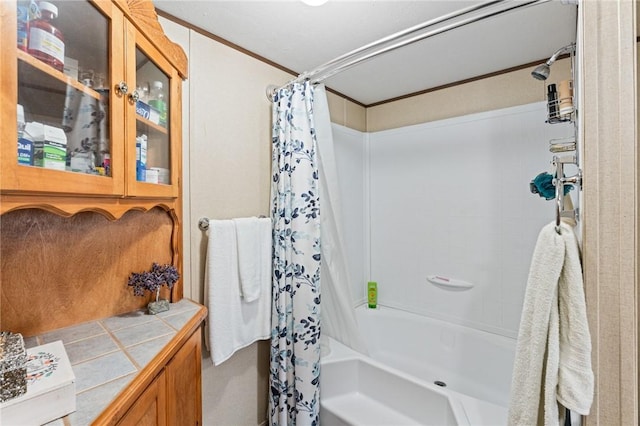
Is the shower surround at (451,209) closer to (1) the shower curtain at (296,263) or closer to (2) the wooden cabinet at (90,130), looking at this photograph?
(1) the shower curtain at (296,263)

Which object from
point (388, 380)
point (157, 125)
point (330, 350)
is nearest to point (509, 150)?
point (388, 380)

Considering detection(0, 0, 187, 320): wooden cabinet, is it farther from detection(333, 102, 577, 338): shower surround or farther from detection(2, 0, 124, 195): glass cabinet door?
detection(333, 102, 577, 338): shower surround

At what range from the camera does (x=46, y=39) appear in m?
0.63

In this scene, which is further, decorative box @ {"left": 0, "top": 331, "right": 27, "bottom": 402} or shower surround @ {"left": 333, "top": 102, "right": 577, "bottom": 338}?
shower surround @ {"left": 333, "top": 102, "right": 577, "bottom": 338}

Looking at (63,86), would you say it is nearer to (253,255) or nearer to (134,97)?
(134,97)

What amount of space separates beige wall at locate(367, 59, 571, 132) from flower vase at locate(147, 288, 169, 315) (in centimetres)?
210

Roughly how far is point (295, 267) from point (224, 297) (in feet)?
1.30

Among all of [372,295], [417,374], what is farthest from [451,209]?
[417,374]

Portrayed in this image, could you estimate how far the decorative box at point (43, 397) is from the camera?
490mm

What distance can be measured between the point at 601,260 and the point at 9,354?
4.47 ft

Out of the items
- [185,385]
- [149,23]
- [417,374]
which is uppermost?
[149,23]

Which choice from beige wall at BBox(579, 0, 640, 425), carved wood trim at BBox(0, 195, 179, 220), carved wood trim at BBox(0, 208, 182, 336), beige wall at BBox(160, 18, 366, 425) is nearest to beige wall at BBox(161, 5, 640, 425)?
beige wall at BBox(160, 18, 366, 425)

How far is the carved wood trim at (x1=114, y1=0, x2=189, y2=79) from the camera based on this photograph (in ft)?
2.73

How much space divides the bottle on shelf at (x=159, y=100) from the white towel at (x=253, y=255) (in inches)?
22.6
